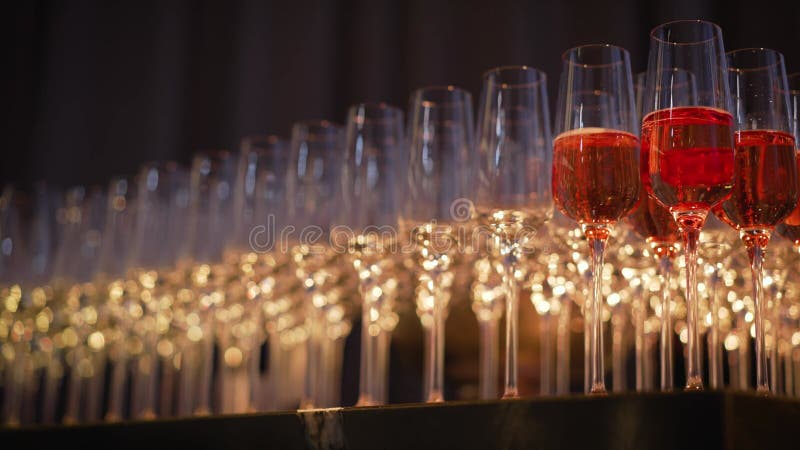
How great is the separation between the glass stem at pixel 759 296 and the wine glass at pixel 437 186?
36 centimetres

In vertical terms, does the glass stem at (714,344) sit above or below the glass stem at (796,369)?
above

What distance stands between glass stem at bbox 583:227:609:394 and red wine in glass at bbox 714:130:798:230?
0.43 feet

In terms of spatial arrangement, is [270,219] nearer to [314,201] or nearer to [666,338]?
[314,201]

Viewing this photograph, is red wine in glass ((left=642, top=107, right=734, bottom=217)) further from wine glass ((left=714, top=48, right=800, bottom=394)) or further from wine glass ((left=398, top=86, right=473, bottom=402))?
wine glass ((left=398, top=86, right=473, bottom=402))

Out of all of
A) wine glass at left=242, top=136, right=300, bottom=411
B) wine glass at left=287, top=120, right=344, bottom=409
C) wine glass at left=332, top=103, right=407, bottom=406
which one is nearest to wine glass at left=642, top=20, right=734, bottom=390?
wine glass at left=332, top=103, right=407, bottom=406

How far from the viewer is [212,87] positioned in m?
4.34

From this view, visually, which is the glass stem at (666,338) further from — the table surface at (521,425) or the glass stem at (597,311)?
the table surface at (521,425)

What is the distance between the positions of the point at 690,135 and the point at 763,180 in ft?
0.33

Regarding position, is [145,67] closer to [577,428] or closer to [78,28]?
[78,28]

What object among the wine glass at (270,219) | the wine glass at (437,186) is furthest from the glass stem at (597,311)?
the wine glass at (270,219)

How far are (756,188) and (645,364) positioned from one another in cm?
70

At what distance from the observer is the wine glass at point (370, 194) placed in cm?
140

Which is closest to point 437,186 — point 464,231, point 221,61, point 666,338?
point 464,231

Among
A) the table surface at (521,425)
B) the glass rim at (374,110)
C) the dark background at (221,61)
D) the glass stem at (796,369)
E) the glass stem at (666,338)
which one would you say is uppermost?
the dark background at (221,61)
